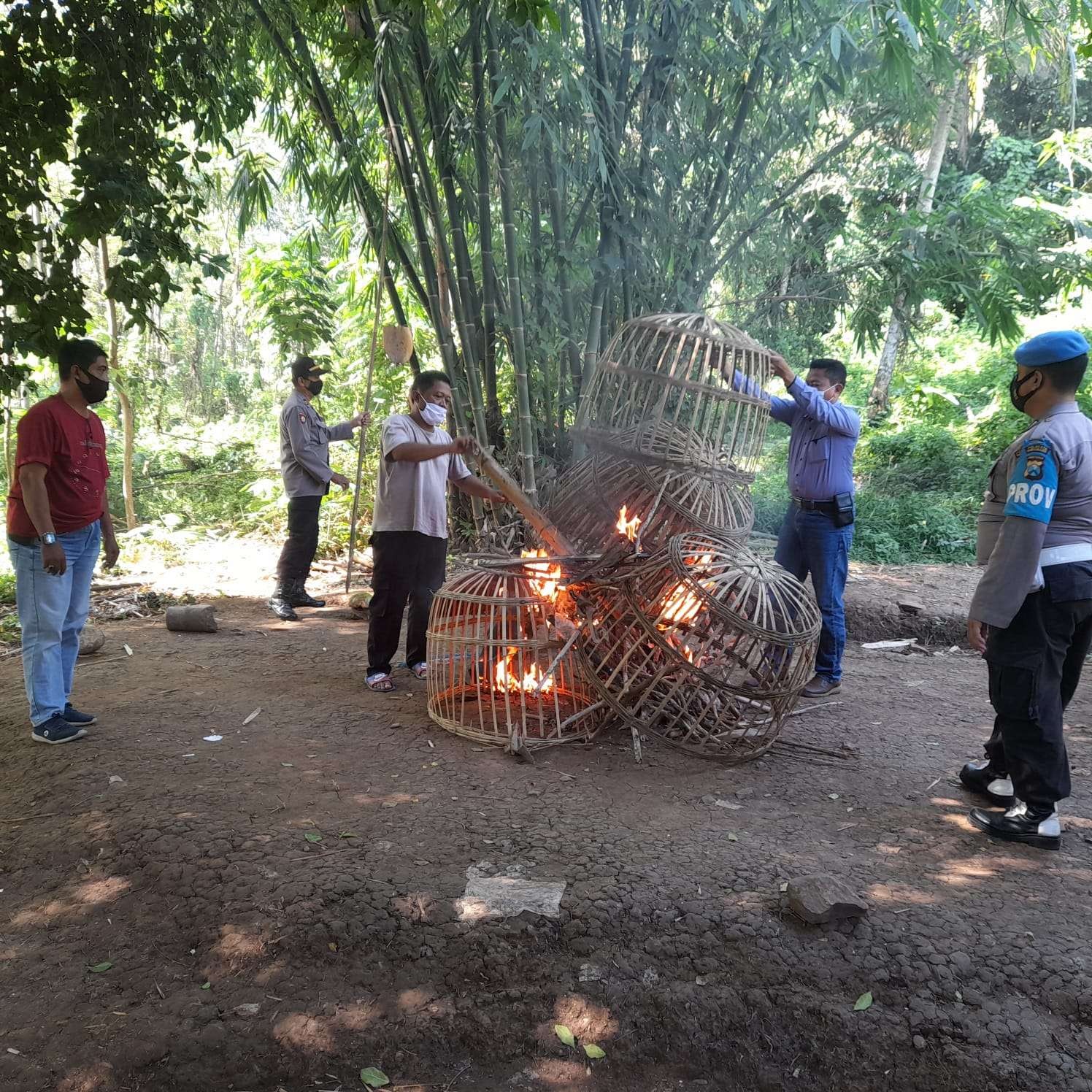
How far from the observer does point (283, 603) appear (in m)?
5.79

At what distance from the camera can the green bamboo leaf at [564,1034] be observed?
2088 millimetres

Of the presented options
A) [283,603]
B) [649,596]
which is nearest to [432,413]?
[649,596]

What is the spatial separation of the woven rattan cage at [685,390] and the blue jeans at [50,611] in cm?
229

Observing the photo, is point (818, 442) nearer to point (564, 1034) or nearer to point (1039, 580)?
point (1039, 580)

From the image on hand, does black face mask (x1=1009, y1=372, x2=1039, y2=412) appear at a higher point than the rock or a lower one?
higher

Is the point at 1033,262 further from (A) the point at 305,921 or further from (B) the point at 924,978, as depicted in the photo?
(A) the point at 305,921

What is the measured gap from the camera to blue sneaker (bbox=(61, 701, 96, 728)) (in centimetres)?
360

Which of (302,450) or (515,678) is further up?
(302,450)

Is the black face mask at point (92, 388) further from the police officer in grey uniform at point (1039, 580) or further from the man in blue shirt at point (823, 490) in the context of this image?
the police officer in grey uniform at point (1039, 580)

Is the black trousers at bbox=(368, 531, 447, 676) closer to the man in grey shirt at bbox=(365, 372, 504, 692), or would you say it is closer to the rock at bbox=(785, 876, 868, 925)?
the man in grey shirt at bbox=(365, 372, 504, 692)

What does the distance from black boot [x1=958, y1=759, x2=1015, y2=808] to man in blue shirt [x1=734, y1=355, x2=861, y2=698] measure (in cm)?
113

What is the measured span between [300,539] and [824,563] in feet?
11.2

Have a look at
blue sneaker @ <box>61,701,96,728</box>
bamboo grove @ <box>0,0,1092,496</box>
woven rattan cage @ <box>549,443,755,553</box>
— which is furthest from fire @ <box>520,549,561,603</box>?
blue sneaker @ <box>61,701,96,728</box>

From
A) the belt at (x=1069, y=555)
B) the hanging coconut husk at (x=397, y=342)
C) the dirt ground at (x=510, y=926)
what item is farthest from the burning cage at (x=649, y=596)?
the hanging coconut husk at (x=397, y=342)
